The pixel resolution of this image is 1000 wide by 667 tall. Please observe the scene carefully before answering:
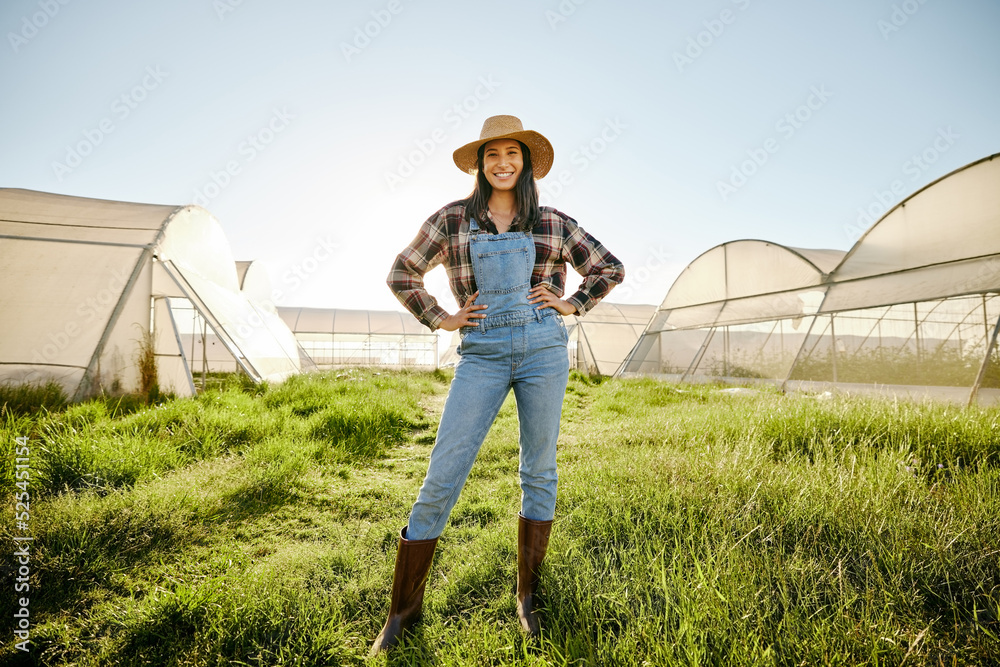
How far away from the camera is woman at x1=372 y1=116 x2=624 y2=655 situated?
1610mm

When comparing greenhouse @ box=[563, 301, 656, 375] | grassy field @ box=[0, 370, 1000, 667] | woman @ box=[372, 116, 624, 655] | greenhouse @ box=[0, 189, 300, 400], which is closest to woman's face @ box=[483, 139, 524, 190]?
woman @ box=[372, 116, 624, 655]

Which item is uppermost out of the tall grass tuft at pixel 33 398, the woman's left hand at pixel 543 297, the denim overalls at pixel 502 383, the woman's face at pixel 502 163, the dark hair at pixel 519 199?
the woman's face at pixel 502 163

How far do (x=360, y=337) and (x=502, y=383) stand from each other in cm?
2214

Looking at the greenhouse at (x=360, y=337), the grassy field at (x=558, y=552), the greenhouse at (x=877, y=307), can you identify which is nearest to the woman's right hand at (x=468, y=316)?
the grassy field at (x=558, y=552)

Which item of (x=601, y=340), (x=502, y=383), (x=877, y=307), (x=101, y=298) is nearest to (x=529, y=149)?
(x=502, y=383)

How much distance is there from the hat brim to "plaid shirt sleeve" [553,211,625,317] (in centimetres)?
32

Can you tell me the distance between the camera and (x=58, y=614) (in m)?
1.69

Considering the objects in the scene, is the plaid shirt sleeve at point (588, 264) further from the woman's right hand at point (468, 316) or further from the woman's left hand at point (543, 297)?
the woman's right hand at point (468, 316)

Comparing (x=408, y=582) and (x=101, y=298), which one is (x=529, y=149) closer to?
(x=408, y=582)

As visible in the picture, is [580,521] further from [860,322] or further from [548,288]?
[860,322]

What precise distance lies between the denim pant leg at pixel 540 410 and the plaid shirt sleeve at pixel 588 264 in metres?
0.32

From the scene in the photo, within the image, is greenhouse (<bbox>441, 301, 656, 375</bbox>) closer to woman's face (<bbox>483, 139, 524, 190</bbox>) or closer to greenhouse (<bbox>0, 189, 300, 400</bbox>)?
greenhouse (<bbox>0, 189, 300, 400</bbox>)

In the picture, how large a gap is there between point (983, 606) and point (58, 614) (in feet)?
10.3

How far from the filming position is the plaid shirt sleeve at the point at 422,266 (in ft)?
6.09
